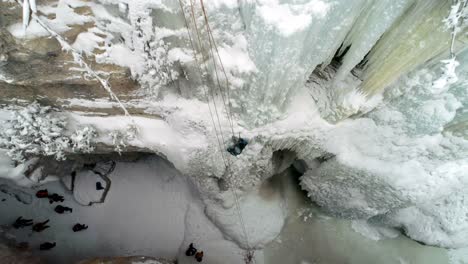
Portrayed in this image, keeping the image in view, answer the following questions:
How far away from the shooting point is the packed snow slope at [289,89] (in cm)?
299

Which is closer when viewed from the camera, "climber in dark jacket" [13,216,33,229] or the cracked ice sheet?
"climber in dark jacket" [13,216,33,229]

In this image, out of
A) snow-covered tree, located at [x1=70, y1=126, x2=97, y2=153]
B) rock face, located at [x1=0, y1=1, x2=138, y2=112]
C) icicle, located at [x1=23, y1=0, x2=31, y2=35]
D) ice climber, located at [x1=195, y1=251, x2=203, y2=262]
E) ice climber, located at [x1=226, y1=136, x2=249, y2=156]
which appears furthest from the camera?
ice climber, located at [x1=195, y1=251, x2=203, y2=262]

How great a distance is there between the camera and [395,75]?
3.51 m

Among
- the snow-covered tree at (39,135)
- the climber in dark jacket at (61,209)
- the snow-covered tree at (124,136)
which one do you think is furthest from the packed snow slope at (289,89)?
the climber in dark jacket at (61,209)

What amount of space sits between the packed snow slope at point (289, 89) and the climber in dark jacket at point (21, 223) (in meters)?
1.38

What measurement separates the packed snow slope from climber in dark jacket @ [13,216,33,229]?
1.38 m

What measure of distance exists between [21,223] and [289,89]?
5499 mm

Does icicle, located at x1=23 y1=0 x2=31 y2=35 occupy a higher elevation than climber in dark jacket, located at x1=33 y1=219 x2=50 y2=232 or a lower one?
higher

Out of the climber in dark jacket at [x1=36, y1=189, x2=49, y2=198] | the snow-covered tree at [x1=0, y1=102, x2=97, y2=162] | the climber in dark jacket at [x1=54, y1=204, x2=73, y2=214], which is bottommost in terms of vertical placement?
the climber in dark jacket at [x1=54, y1=204, x2=73, y2=214]

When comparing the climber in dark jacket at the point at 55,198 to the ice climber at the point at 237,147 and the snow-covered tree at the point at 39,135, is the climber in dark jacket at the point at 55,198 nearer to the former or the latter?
the snow-covered tree at the point at 39,135

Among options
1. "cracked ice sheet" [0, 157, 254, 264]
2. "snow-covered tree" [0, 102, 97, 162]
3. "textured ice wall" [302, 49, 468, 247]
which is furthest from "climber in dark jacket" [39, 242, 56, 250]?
"textured ice wall" [302, 49, 468, 247]

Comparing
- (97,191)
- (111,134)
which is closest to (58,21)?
(111,134)

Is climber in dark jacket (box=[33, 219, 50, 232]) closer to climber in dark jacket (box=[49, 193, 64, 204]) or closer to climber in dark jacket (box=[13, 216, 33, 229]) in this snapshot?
climber in dark jacket (box=[13, 216, 33, 229])

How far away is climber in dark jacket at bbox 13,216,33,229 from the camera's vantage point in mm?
6004
